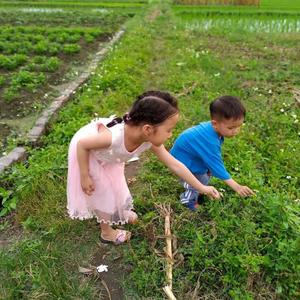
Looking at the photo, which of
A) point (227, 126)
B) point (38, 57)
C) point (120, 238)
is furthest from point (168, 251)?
point (38, 57)

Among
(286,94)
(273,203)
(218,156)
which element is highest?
(218,156)

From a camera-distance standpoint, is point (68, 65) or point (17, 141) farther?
point (68, 65)

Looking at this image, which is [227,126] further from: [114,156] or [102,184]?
[102,184]

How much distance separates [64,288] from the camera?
9.00ft

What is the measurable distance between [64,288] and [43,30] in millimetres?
10643

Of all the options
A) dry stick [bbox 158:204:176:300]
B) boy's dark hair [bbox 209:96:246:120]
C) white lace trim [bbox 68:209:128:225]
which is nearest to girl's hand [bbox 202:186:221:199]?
dry stick [bbox 158:204:176:300]

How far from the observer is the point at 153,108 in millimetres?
2502

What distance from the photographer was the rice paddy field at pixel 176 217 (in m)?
2.74

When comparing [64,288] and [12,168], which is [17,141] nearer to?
[12,168]

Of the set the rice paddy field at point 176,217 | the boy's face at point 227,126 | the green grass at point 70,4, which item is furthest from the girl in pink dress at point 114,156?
the green grass at point 70,4

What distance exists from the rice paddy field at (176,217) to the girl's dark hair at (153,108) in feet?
3.33

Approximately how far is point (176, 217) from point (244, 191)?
2.05ft

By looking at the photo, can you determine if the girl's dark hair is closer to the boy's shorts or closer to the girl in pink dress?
the girl in pink dress

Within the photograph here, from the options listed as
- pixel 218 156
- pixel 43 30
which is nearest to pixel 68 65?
pixel 43 30
